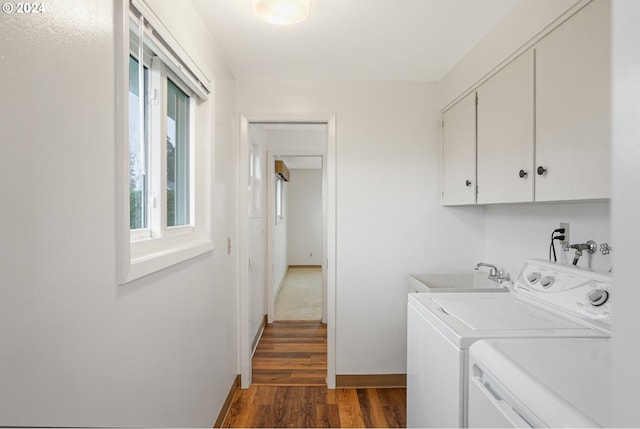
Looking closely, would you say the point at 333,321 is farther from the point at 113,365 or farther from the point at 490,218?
the point at 113,365

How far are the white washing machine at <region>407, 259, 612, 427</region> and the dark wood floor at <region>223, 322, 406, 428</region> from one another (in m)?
0.55

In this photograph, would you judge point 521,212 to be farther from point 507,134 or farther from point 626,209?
point 626,209

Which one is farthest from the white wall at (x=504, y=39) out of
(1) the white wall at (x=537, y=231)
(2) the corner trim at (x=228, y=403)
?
(2) the corner trim at (x=228, y=403)

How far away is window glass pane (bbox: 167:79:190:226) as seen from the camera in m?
1.55

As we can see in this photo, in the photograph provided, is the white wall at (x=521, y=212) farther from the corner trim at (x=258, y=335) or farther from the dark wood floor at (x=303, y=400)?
the corner trim at (x=258, y=335)

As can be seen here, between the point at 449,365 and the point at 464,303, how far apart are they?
398mm

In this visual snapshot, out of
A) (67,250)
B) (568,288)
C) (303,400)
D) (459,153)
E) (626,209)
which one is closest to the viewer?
(626,209)

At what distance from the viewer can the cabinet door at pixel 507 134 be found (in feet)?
4.72

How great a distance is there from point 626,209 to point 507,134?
4.59 ft

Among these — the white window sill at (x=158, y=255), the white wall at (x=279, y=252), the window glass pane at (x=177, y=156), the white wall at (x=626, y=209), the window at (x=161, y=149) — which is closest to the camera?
the white wall at (x=626, y=209)

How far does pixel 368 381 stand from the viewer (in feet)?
8.06

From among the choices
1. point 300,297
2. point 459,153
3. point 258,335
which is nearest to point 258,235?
point 258,335

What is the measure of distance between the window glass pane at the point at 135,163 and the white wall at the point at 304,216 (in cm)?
647

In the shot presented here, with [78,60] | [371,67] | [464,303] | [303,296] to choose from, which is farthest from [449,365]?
[303,296]
